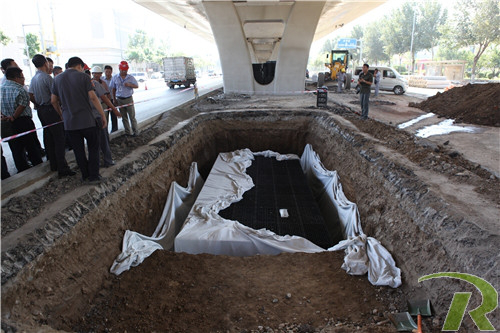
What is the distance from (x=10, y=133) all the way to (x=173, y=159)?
10.4 feet

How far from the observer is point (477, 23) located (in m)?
28.0

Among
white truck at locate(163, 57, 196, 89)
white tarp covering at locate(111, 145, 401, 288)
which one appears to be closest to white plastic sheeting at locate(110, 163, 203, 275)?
white tarp covering at locate(111, 145, 401, 288)

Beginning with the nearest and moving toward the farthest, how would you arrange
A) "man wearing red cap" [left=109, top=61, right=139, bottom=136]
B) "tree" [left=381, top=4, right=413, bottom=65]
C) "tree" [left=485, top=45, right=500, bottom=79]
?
"man wearing red cap" [left=109, top=61, right=139, bottom=136]
"tree" [left=485, top=45, right=500, bottom=79]
"tree" [left=381, top=4, right=413, bottom=65]

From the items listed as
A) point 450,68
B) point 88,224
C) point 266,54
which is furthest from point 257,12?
point 450,68

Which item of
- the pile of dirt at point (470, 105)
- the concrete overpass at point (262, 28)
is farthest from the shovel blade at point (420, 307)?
the concrete overpass at point (262, 28)

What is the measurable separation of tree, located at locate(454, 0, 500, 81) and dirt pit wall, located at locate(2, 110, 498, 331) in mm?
27860

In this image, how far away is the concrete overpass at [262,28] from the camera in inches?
646

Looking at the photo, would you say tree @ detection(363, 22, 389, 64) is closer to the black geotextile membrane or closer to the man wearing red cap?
the black geotextile membrane

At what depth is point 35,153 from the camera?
17.9ft

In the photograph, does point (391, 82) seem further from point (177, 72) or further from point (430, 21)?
point (430, 21)

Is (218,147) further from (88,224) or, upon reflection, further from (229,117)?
(88,224)

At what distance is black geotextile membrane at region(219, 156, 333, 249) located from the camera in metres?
6.23
